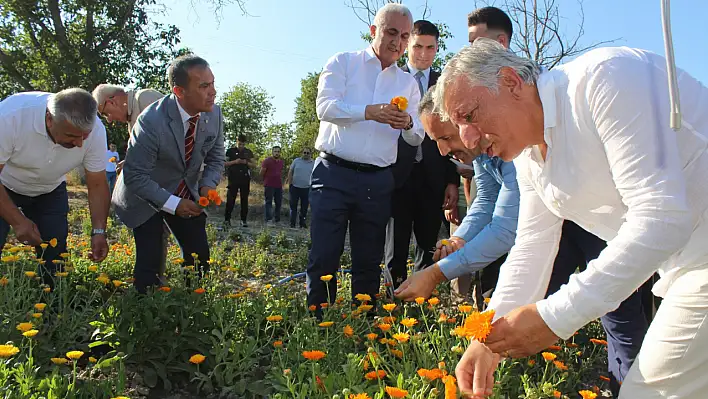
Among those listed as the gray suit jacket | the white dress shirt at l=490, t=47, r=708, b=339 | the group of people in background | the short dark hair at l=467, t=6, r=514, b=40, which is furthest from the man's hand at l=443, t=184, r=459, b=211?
the white dress shirt at l=490, t=47, r=708, b=339

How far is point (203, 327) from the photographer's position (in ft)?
9.78

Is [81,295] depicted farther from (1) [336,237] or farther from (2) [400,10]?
(2) [400,10]

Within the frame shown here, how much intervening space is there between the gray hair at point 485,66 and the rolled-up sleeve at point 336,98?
1846 millimetres

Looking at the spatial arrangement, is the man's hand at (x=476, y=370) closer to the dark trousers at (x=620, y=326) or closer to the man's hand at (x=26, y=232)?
the dark trousers at (x=620, y=326)

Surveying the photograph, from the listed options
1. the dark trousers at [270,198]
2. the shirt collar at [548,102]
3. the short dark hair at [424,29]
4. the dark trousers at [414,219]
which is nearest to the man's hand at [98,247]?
the dark trousers at [414,219]

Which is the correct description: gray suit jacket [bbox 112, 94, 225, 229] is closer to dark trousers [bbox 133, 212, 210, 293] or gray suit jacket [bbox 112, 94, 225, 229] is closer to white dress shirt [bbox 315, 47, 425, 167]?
dark trousers [bbox 133, 212, 210, 293]

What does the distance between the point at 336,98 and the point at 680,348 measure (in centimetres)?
265

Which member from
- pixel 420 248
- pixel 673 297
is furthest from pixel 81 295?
pixel 673 297

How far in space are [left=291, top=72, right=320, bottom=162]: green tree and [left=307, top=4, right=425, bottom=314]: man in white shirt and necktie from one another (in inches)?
1197

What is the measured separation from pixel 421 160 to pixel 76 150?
241 centimetres

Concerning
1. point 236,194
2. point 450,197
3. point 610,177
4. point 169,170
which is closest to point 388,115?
point 450,197

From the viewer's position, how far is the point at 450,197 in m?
4.31

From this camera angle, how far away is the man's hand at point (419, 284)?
7.74 ft

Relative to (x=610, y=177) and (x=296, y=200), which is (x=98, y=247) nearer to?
(x=610, y=177)
